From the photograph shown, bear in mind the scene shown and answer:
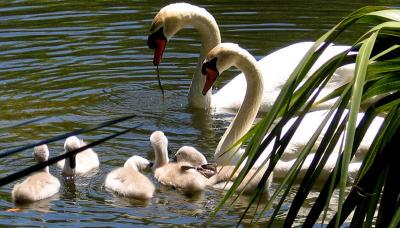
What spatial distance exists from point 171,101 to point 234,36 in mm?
2439

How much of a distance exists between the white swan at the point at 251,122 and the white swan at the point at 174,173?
291mm

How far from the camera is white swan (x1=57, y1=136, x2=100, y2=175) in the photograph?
7.32 meters

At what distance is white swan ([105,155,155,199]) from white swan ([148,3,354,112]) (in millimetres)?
2587

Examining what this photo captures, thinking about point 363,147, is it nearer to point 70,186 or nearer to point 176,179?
point 176,179

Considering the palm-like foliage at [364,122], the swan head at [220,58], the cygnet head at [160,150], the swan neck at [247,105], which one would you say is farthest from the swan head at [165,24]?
the palm-like foliage at [364,122]

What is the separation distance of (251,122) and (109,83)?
273cm

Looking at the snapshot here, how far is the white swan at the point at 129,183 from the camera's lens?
268 inches

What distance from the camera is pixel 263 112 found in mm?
9625

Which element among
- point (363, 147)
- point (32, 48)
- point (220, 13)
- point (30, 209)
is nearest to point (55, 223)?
point (30, 209)

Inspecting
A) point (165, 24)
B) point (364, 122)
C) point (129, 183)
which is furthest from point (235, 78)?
point (364, 122)

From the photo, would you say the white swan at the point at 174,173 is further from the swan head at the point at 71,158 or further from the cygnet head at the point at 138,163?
the swan head at the point at 71,158

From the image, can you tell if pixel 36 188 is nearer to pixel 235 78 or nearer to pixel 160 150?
pixel 160 150

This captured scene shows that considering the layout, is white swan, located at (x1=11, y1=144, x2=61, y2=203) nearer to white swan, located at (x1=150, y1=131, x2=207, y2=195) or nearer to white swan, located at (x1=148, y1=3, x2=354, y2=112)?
white swan, located at (x1=150, y1=131, x2=207, y2=195)

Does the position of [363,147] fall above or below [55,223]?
above
